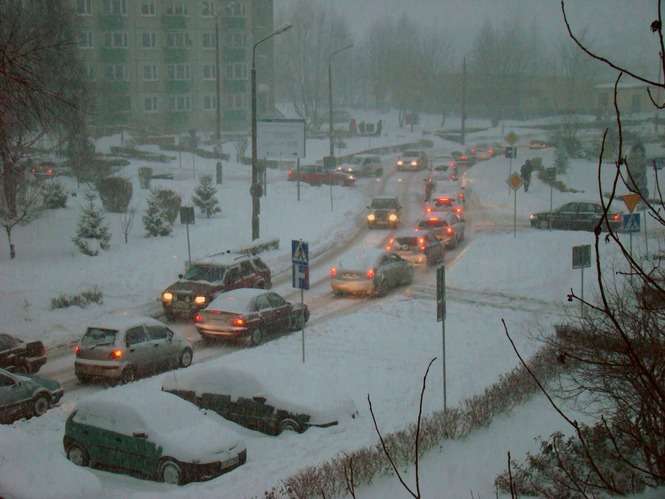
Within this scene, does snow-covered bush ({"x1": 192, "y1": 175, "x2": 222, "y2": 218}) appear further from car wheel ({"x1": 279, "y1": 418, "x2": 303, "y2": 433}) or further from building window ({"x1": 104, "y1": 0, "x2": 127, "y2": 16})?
building window ({"x1": 104, "y1": 0, "x2": 127, "y2": 16})

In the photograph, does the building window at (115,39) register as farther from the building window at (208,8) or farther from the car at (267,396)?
the car at (267,396)

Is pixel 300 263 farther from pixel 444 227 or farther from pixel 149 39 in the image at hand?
pixel 149 39

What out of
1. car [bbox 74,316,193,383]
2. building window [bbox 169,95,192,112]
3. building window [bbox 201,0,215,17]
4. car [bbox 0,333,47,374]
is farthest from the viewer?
building window [bbox 169,95,192,112]

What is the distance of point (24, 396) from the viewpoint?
14672 mm

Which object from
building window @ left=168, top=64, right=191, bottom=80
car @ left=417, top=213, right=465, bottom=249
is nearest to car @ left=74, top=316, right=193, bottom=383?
car @ left=417, top=213, right=465, bottom=249

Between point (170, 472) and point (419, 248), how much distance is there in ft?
65.6

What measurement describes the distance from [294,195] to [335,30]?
2819 inches

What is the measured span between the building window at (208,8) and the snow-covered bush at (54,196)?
158 feet

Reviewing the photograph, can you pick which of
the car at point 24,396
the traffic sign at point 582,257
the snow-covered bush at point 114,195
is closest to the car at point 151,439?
the car at point 24,396

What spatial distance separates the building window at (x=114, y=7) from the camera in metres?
73.9

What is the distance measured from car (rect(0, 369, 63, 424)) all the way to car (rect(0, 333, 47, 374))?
2.21 m

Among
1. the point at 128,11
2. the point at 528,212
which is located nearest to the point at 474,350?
the point at 528,212

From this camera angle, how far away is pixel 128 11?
7612 centimetres

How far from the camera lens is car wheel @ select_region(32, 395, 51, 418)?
48.7 feet
